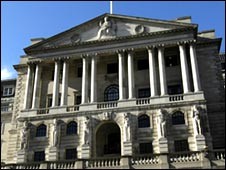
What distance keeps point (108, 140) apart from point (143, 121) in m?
5.74

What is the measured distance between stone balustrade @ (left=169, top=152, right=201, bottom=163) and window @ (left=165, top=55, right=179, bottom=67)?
1627cm

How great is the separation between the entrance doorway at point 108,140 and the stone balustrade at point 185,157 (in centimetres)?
1034

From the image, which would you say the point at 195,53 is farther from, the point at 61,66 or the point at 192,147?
the point at 61,66

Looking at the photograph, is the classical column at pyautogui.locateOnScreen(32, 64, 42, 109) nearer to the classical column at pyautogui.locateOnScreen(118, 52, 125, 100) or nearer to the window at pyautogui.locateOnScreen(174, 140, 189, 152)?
the classical column at pyautogui.locateOnScreen(118, 52, 125, 100)

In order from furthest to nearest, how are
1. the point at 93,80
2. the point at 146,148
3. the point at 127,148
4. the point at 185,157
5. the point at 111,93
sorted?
1. the point at 111,93
2. the point at 93,80
3. the point at 146,148
4. the point at 127,148
5. the point at 185,157

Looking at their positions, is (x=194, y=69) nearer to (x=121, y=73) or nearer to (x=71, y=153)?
(x=121, y=73)

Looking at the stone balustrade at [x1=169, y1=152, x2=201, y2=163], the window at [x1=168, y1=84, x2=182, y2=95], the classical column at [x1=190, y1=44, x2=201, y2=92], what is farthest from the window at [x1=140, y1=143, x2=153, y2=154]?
the classical column at [x1=190, y1=44, x2=201, y2=92]

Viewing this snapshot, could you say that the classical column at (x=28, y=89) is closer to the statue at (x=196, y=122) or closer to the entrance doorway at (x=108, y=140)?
the entrance doorway at (x=108, y=140)

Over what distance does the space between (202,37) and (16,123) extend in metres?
29.5

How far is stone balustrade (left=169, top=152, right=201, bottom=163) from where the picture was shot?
30938 mm

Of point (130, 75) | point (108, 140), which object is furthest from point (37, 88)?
point (130, 75)

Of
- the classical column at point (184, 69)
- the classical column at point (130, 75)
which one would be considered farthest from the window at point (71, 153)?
the classical column at point (184, 69)

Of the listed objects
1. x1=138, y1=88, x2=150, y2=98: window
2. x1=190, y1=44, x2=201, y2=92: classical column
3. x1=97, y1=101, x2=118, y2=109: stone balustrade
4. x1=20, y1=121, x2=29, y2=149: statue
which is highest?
x1=190, y1=44, x2=201, y2=92: classical column

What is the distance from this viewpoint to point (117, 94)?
44500 millimetres
